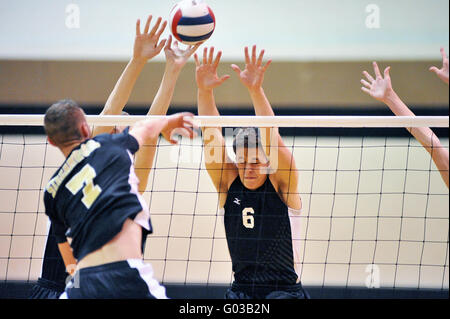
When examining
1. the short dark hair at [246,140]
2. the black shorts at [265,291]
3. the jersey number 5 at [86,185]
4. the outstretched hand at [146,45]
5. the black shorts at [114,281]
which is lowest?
the black shorts at [265,291]

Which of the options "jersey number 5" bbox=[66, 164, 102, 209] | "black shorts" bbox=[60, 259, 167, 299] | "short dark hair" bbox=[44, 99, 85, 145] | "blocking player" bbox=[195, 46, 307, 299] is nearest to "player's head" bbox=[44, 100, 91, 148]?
"short dark hair" bbox=[44, 99, 85, 145]

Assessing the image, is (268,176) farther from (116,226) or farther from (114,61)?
(114,61)

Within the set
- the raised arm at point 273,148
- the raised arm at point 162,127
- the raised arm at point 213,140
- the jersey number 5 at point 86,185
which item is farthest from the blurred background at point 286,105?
the jersey number 5 at point 86,185

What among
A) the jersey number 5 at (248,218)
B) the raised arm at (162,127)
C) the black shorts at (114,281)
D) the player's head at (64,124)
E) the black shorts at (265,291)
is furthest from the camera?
the jersey number 5 at (248,218)

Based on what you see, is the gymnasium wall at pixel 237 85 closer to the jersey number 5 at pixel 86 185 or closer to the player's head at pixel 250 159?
the player's head at pixel 250 159

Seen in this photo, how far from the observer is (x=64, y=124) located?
2.81 metres

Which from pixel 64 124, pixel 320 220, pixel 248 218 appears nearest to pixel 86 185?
pixel 64 124

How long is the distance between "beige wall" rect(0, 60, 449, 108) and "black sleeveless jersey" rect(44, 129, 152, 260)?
516 centimetres

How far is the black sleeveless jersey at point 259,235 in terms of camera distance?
3.75 m

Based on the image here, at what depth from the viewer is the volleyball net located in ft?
23.8

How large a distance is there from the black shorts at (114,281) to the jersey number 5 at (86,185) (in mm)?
296

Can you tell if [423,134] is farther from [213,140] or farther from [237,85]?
[237,85]

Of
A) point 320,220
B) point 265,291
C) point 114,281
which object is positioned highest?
point 320,220

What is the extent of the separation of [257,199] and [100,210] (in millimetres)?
1460
